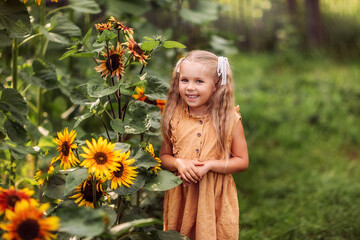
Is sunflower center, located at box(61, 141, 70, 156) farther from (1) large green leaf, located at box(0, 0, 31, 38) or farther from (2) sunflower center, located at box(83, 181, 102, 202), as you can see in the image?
(1) large green leaf, located at box(0, 0, 31, 38)

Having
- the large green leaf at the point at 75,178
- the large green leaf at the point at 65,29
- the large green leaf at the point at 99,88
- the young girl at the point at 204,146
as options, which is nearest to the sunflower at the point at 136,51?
the large green leaf at the point at 99,88

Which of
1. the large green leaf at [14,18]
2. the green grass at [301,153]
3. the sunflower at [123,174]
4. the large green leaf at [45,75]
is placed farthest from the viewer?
the green grass at [301,153]

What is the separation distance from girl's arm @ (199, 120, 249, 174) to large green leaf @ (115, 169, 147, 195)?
25cm

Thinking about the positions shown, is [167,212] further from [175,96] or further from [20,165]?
[20,165]

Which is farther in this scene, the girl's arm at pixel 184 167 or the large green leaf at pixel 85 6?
the large green leaf at pixel 85 6

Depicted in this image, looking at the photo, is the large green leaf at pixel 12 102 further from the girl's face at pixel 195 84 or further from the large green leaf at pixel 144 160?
the girl's face at pixel 195 84

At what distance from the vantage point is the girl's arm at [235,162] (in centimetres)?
157

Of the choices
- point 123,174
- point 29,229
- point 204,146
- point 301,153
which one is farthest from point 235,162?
point 301,153

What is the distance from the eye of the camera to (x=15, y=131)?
5.03 feet

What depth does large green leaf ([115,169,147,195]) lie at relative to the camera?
1.37 meters

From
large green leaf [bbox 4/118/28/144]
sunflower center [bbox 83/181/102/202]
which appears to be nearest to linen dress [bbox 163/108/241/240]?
sunflower center [bbox 83/181/102/202]

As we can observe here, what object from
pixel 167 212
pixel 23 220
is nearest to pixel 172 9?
pixel 167 212

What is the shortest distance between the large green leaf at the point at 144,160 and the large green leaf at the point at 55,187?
0.29 metres

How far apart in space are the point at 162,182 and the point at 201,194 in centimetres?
25
